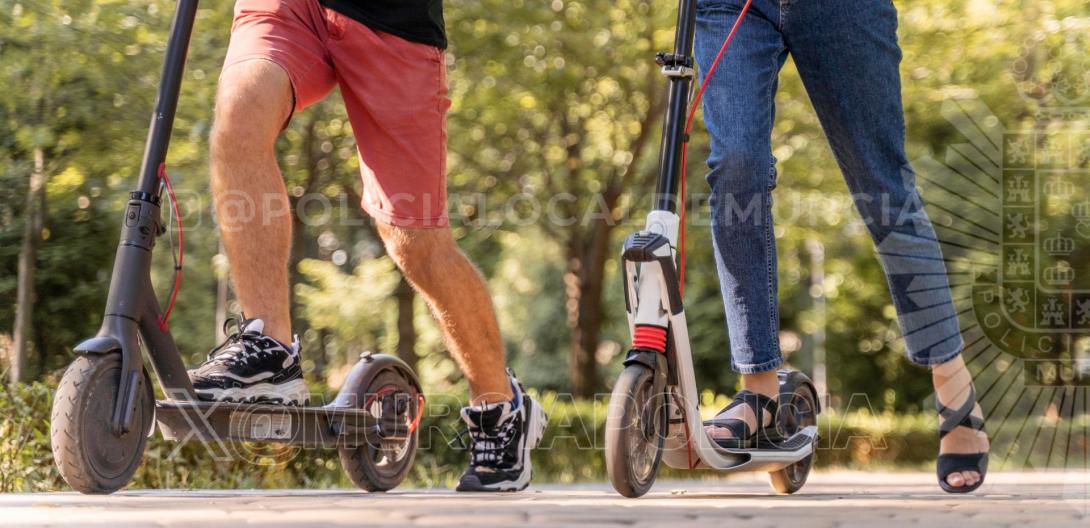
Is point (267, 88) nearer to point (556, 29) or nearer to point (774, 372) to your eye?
point (774, 372)

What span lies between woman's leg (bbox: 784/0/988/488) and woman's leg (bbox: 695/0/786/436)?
13cm

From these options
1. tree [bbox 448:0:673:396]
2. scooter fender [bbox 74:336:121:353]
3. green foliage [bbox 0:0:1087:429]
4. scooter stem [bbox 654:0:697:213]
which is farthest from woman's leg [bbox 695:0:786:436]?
tree [bbox 448:0:673:396]

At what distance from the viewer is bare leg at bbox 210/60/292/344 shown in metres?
3.04

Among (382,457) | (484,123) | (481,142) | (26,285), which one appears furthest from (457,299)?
(481,142)

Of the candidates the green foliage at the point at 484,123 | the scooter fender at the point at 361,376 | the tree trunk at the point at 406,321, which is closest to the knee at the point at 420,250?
the scooter fender at the point at 361,376

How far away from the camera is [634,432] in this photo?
9.13 feet

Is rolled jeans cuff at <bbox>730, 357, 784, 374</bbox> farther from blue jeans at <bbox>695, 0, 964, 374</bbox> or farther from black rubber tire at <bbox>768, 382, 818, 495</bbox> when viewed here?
black rubber tire at <bbox>768, 382, 818, 495</bbox>

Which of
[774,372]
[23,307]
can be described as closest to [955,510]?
[774,372]

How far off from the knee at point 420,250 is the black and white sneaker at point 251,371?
540 millimetres

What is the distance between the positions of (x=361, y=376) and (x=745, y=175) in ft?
4.03

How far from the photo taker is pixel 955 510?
8.16ft

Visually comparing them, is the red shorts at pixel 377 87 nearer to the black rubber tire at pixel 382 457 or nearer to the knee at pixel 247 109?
the knee at pixel 247 109

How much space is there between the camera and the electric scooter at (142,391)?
2.52 meters

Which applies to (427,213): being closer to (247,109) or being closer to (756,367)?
(247,109)
